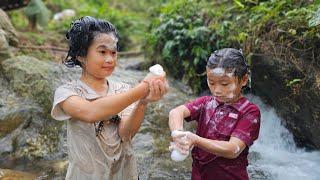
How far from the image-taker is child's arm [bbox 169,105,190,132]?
2.72 meters

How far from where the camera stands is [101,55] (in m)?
2.63

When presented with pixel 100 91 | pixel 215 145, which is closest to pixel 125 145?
pixel 100 91

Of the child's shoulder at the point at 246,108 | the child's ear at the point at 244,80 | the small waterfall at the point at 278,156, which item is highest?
the child's ear at the point at 244,80

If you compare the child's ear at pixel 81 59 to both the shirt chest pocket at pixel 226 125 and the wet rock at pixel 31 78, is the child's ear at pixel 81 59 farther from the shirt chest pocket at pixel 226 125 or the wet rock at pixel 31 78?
the wet rock at pixel 31 78

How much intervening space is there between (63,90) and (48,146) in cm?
307

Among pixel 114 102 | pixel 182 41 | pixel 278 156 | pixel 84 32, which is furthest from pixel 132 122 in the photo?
pixel 182 41

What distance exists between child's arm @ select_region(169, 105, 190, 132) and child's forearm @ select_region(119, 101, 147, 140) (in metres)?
0.23

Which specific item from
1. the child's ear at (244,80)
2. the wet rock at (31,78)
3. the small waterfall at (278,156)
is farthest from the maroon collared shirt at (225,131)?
the wet rock at (31,78)

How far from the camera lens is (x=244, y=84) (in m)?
2.87

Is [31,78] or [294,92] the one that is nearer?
[294,92]

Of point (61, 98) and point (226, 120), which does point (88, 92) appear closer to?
point (61, 98)

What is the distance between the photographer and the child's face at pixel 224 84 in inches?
107

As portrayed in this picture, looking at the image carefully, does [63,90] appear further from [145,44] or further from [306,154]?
[145,44]

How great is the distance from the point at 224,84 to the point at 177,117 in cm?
37
